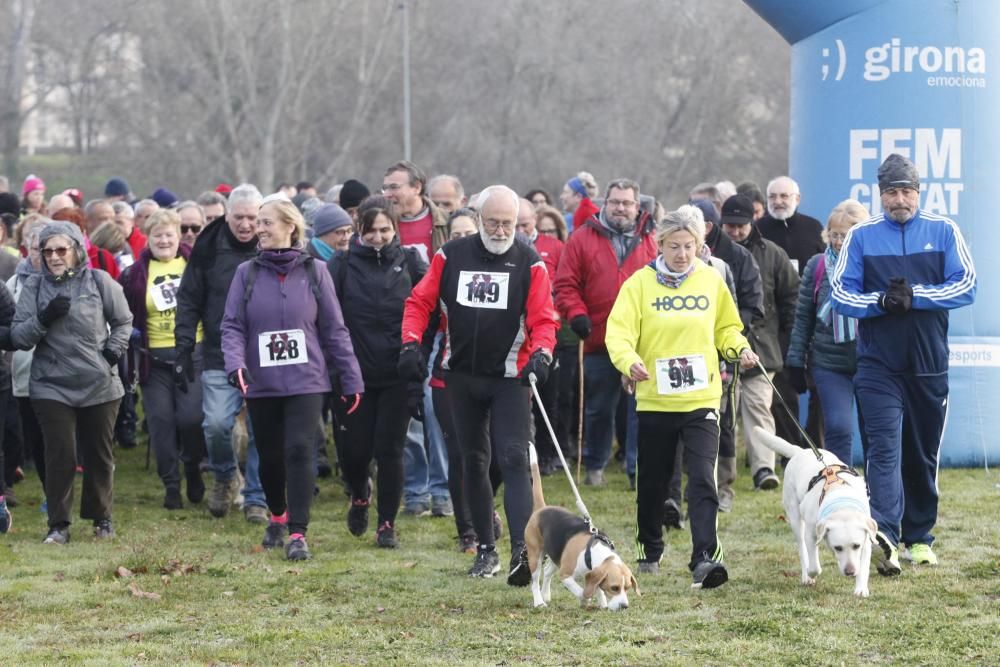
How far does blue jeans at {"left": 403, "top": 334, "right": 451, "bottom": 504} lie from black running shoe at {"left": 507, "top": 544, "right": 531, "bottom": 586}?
2526mm

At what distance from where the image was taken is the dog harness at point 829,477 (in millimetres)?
7129

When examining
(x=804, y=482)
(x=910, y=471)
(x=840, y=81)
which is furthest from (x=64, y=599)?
(x=840, y=81)

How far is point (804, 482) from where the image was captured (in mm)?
7477

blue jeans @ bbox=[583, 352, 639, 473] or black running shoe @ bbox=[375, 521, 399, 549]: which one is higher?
blue jeans @ bbox=[583, 352, 639, 473]

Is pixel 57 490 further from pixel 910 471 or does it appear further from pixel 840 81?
pixel 840 81

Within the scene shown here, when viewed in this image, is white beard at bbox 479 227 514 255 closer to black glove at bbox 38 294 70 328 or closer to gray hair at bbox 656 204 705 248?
gray hair at bbox 656 204 705 248

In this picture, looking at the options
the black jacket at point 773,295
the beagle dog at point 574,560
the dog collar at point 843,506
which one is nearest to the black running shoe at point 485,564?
the beagle dog at point 574,560

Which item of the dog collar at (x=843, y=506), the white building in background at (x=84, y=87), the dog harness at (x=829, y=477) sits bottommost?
the dog collar at (x=843, y=506)

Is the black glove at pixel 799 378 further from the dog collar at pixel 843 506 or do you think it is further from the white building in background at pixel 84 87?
the white building in background at pixel 84 87

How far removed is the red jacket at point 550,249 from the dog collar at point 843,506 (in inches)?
193

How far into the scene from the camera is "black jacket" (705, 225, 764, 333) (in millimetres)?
9883

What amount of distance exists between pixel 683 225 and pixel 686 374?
731 mm

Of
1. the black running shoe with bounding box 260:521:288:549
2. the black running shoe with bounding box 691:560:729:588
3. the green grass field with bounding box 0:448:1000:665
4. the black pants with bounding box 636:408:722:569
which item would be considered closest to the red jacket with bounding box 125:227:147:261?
the green grass field with bounding box 0:448:1000:665

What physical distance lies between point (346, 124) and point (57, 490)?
3771 cm
